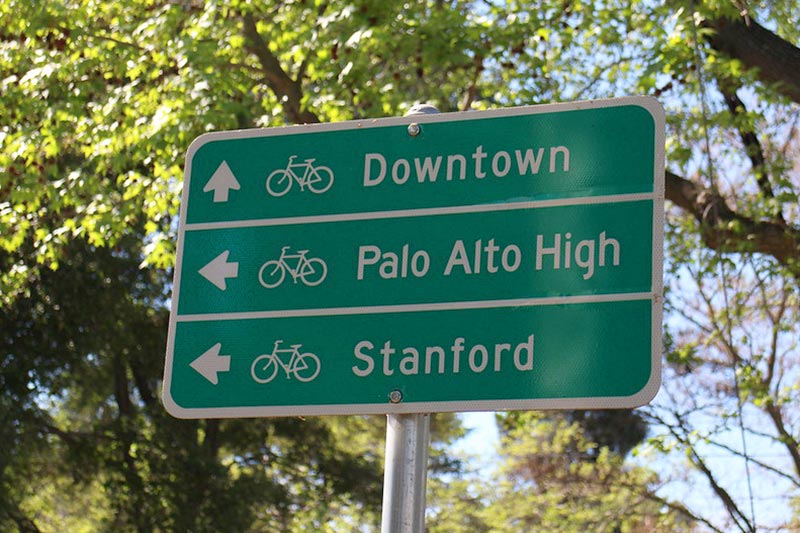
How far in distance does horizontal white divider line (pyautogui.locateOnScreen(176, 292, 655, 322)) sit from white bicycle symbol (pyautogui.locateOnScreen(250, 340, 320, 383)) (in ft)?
0.26

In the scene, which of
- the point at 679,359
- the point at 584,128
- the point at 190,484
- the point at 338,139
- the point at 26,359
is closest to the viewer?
the point at 584,128

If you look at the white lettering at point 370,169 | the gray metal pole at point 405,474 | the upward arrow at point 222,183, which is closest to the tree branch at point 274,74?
the upward arrow at point 222,183

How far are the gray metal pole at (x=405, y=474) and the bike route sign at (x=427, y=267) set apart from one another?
43 mm

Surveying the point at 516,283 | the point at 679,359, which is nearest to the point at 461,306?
the point at 516,283

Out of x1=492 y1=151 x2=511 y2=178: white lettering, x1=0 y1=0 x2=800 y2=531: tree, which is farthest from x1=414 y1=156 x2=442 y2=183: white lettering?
x1=0 y1=0 x2=800 y2=531: tree

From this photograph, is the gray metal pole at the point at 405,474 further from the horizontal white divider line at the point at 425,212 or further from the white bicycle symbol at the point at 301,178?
the white bicycle symbol at the point at 301,178

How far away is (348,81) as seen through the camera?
1066 cm

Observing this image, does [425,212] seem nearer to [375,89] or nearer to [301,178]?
[301,178]

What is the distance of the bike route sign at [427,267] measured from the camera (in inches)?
105

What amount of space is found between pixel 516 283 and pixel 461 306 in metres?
0.12

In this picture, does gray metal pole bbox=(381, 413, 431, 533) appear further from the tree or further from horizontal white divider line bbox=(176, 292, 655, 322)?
the tree

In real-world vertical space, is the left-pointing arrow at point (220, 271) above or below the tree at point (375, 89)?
below

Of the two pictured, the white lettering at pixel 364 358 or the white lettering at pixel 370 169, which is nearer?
the white lettering at pixel 364 358

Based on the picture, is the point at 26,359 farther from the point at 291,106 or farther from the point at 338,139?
the point at 338,139
